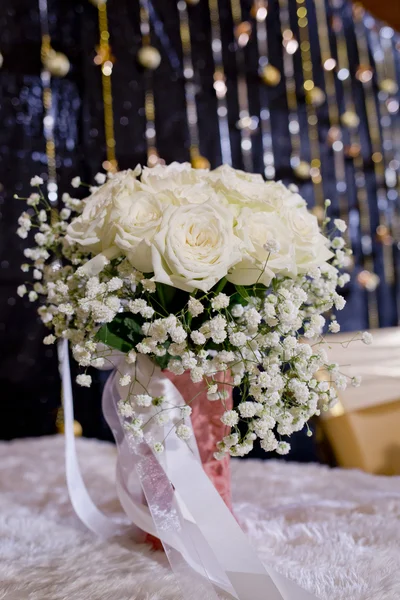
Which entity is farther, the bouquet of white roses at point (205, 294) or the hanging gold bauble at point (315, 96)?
the hanging gold bauble at point (315, 96)

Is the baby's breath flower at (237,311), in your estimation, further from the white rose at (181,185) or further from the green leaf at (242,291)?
the white rose at (181,185)

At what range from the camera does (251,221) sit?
0.72 meters

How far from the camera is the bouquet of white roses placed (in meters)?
0.69

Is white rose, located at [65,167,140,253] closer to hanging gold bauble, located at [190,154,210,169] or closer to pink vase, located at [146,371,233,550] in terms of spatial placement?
pink vase, located at [146,371,233,550]

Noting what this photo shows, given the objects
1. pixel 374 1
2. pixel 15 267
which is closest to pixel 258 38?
pixel 374 1

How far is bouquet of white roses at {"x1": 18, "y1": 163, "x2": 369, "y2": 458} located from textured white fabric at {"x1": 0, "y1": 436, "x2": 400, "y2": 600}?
172 millimetres

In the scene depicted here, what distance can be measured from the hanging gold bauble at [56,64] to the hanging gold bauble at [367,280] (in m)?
1.49

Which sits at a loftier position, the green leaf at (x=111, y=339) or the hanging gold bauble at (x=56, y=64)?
the hanging gold bauble at (x=56, y=64)

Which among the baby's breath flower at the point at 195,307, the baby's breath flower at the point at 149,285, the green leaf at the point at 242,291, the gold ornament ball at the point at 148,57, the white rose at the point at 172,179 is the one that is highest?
the gold ornament ball at the point at 148,57

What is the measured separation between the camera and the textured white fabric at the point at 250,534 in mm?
688

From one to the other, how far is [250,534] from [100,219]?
52cm

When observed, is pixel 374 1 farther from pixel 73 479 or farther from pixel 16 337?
pixel 73 479

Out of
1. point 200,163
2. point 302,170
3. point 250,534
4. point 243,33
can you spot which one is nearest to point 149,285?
point 250,534

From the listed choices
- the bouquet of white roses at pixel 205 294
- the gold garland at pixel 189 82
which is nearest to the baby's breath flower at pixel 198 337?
the bouquet of white roses at pixel 205 294
